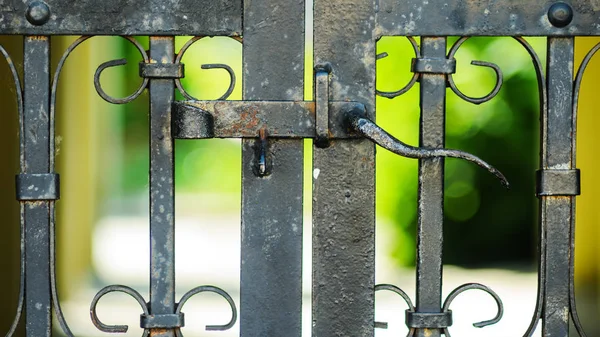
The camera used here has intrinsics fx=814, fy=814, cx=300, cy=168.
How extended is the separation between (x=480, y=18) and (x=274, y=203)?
0.34 metres

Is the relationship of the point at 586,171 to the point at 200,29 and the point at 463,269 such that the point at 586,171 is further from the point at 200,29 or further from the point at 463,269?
the point at 200,29

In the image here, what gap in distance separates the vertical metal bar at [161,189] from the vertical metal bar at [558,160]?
1.50ft

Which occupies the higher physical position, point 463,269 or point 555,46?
point 555,46

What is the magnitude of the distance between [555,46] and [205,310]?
3114 millimetres

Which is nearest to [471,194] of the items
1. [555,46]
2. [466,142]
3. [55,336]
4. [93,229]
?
[466,142]

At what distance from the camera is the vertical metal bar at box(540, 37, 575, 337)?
1.00 metres

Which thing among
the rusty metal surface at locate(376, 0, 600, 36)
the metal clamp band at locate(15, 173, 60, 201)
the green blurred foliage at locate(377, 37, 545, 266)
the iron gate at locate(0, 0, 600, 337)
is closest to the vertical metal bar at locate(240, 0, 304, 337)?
the iron gate at locate(0, 0, 600, 337)

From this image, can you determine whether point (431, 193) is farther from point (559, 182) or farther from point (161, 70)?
point (161, 70)

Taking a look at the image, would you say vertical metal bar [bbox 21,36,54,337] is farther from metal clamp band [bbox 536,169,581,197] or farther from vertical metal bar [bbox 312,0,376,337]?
metal clamp band [bbox 536,169,581,197]

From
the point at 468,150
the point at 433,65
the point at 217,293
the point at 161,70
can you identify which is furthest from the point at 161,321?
the point at 468,150

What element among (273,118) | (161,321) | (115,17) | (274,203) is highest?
(115,17)

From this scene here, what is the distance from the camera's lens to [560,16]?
3.27 feet

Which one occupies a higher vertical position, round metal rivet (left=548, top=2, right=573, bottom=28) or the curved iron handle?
round metal rivet (left=548, top=2, right=573, bottom=28)

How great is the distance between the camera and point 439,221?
1.00m
